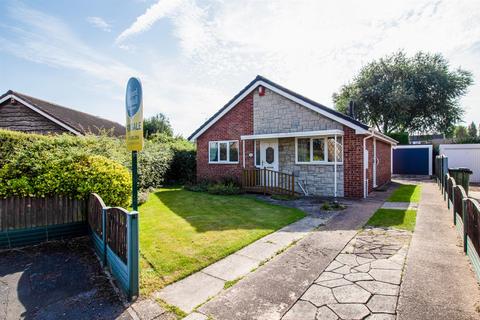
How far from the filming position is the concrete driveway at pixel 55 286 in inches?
124

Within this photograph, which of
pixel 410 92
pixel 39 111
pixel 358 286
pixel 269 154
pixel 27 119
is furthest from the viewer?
pixel 410 92

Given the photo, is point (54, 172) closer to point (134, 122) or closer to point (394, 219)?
point (134, 122)

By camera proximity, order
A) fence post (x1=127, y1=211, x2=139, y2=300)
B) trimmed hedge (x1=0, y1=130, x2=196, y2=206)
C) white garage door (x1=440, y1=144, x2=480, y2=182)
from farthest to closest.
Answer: white garage door (x1=440, y1=144, x2=480, y2=182)
trimmed hedge (x1=0, y1=130, x2=196, y2=206)
fence post (x1=127, y1=211, x2=139, y2=300)

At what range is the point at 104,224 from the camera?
4.46m

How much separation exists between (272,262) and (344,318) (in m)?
1.73

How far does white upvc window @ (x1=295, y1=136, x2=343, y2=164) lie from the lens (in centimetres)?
1125

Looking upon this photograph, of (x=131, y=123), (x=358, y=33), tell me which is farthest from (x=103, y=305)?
(x=358, y=33)

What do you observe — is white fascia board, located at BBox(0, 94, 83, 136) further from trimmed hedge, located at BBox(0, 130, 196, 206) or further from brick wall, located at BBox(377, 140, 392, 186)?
brick wall, located at BBox(377, 140, 392, 186)

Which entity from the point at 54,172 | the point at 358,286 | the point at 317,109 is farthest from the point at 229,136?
the point at 358,286

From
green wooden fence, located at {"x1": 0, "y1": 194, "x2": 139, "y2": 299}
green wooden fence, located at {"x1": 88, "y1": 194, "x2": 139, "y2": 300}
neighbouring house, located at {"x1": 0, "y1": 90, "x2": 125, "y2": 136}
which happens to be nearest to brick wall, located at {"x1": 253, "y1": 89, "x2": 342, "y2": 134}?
green wooden fence, located at {"x1": 0, "y1": 194, "x2": 139, "y2": 299}

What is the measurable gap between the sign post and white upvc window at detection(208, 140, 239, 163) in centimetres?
1023

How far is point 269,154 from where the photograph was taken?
1331 cm

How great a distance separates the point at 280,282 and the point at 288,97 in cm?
996

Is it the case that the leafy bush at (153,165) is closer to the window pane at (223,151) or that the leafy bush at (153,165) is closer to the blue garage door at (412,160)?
the window pane at (223,151)
